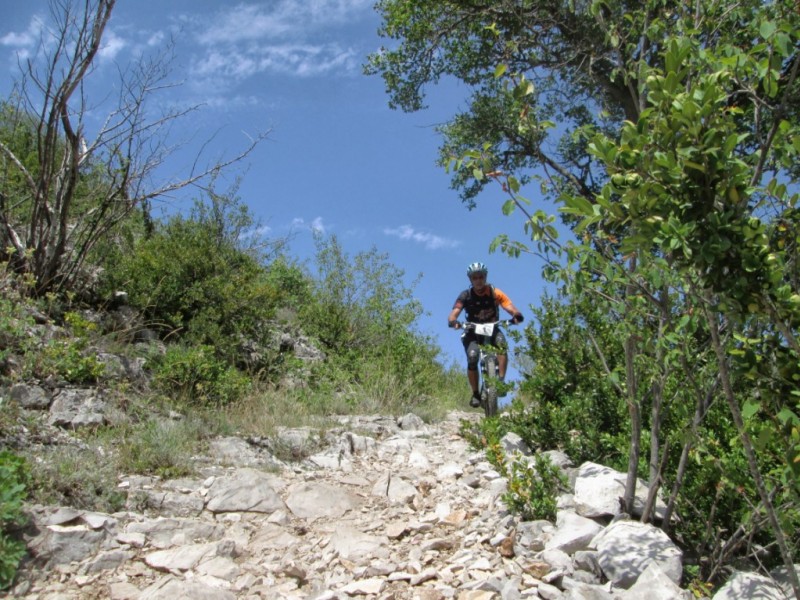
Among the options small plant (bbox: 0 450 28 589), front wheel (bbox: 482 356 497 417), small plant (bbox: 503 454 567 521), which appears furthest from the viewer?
front wheel (bbox: 482 356 497 417)

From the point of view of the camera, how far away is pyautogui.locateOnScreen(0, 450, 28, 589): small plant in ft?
10.6

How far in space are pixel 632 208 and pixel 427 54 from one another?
460 inches

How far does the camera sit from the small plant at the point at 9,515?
3.23m

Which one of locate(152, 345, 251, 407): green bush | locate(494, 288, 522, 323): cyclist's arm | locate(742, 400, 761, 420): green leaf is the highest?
locate(494, 288, 522, 323): cyclist's arm

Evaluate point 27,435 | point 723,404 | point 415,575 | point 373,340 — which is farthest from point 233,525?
point 373,340

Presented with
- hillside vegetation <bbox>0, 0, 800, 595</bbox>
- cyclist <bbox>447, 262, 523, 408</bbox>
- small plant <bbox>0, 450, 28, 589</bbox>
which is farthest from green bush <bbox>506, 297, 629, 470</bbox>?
small plant <bbox>0, 450, 28, 589</bbox>

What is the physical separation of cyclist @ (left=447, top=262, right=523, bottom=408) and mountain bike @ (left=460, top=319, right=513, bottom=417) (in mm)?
88

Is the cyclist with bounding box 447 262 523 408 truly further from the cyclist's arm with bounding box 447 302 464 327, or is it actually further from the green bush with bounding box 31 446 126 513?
the green bush with bounding box 31 446 126 513

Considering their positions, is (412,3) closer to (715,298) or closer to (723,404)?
(723,404)

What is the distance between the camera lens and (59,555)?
11.7 feet

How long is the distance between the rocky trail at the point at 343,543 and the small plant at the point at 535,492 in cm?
10

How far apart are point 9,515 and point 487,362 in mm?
5253

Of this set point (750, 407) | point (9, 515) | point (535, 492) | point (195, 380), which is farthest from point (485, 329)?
point (750, 407)

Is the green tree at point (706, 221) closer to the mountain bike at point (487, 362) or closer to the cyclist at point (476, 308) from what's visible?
the mountain bike at point (487, 362)
